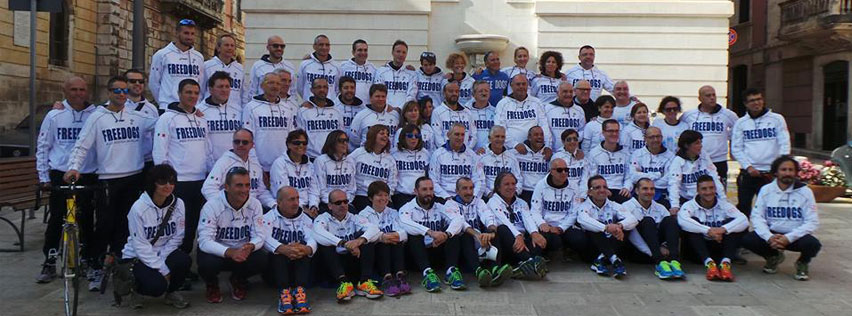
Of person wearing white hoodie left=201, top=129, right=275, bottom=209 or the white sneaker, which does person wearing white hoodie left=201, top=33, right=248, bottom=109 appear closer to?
person wearing white hoodie left=201, top=129, right=275, bottom=209

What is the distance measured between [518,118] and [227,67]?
350 cm

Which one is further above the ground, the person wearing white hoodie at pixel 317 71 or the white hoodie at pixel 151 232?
the person wearing white hoodie at pixel 317 71

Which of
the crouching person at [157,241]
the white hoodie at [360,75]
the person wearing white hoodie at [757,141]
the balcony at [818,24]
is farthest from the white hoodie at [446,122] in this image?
the balcony at [818,24]

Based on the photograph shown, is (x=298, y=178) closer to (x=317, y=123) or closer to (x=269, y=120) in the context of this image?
(x=269, y=120)

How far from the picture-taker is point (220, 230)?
229 inches

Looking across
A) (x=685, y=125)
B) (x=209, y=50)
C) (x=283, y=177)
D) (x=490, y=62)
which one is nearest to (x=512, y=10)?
(x=490, y=62)

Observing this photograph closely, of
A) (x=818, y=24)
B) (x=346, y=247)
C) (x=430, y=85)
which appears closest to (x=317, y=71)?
(x=430, y=85)

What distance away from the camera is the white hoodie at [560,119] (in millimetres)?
8359

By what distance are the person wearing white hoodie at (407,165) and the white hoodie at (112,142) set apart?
256 cm

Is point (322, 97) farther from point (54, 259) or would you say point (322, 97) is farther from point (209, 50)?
point (209, 50)

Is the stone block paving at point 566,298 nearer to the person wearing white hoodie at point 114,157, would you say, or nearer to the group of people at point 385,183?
the group of people at point 385,183

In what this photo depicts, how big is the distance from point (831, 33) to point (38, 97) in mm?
25145

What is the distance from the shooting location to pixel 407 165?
7.30 metres

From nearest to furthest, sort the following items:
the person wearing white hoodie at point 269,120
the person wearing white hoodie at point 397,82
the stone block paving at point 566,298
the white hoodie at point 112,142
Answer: the stone block paving at point 566,298
the white hoodie at point 112,142
the person wearing white hoodie at point 269,120
the person wearing white hoodie at point 397,82
